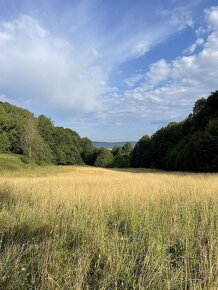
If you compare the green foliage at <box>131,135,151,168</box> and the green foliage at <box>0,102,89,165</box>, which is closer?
the green foliage at <box>0,102,89,165</box>

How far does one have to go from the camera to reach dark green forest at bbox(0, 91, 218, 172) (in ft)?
151

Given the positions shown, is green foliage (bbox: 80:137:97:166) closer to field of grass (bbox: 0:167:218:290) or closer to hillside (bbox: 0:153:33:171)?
hillside (bbox: 0:153:33:171)

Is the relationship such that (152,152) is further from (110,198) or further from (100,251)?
(100,251)

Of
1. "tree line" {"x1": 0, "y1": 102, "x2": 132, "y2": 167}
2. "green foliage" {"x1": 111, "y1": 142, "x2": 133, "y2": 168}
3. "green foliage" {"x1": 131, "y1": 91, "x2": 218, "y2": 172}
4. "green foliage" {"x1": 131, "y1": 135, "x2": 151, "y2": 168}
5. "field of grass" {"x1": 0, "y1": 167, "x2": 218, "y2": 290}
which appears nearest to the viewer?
"field of grass" {"x1": 0, "y1": 167, "x2": 218, "y2": 290}

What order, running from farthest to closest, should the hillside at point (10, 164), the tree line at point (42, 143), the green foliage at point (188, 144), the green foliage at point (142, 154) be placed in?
the green foliage at point (142, 154) → the tree line at point (42, 143) → the green foliage at point (188, 144) → the hillside at point (10, 164)

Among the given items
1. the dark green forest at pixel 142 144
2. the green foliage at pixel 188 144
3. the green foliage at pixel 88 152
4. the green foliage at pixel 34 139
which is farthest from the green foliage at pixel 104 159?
the green foliage at pixel 188 144

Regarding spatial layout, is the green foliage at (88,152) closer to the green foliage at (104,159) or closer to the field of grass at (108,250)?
the green foliage at (104,159)

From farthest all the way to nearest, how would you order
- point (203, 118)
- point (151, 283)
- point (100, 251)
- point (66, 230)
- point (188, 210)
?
point (203, 118)
point (188, 210)
point (66, 230)
point (100, 251)
point (151, 283)

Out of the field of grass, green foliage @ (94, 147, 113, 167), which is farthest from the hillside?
green foliage @ (94, 147, 113, 167)

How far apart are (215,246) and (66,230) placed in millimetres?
2367

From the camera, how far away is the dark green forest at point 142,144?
151ft

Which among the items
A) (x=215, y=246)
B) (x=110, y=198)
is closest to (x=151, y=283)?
(x=215, y=246)

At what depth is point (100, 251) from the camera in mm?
4773

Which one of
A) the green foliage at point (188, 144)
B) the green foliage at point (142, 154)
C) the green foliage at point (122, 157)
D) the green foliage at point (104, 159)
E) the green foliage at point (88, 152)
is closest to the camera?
the green foliage at point (188, 144)
